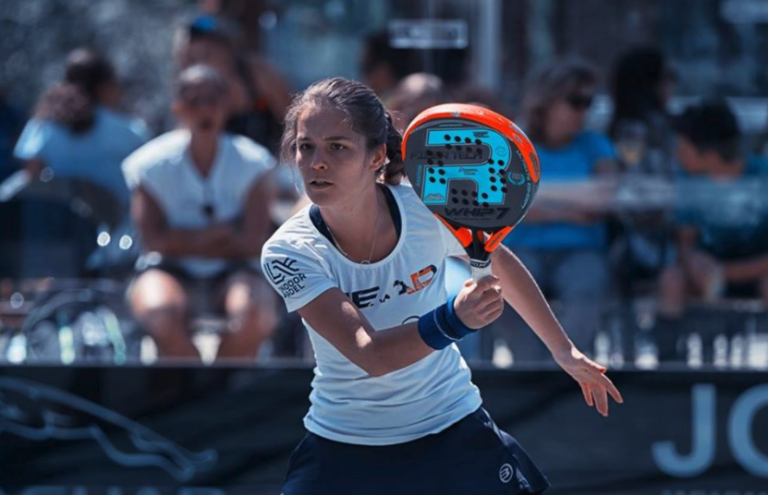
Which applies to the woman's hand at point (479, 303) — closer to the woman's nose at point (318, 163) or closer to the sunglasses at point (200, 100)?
the woman's nose at point (318, 163)

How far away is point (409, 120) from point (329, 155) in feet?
7.76

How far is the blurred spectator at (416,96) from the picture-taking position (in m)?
5.38

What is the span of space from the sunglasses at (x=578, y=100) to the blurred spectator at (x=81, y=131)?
201cm

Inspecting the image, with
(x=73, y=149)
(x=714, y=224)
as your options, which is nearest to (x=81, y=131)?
(x=73, y=149)

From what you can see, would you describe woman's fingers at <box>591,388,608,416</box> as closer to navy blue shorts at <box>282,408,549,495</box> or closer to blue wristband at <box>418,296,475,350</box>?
navy blue shorts at <box>282,408,549,495</box>

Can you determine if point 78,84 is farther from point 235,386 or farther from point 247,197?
point 235,386

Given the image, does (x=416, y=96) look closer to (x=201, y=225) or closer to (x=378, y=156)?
(x=201, y=225)

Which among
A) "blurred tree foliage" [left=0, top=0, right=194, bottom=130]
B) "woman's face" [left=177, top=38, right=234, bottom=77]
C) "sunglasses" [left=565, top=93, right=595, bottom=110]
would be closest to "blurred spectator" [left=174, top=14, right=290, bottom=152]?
"woman's face" [left=177, top=38, right=234, bottom=77]

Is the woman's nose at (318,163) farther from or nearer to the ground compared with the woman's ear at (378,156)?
farther from the ground

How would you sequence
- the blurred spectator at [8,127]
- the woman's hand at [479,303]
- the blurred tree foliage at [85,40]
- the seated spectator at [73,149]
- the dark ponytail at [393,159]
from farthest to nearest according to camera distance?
the blurred tree foliage at [85,40]
the blurred spectator at [8,127]
the seated spectator at [73,149]
the dark ponytail at [393,159]
the woman's hand at [479,303]

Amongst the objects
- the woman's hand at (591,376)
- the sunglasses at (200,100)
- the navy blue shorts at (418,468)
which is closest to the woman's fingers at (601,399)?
the woman's hand at (591,376)

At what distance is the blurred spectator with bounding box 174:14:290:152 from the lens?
245 inches

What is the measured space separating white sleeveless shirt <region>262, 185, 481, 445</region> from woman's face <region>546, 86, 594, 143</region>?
8.90 feet

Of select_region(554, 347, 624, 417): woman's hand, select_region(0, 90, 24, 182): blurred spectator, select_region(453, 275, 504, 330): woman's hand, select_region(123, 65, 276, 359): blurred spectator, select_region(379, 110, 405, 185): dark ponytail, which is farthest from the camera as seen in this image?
select_region(0, 90, 24, 182): blurred spectator
